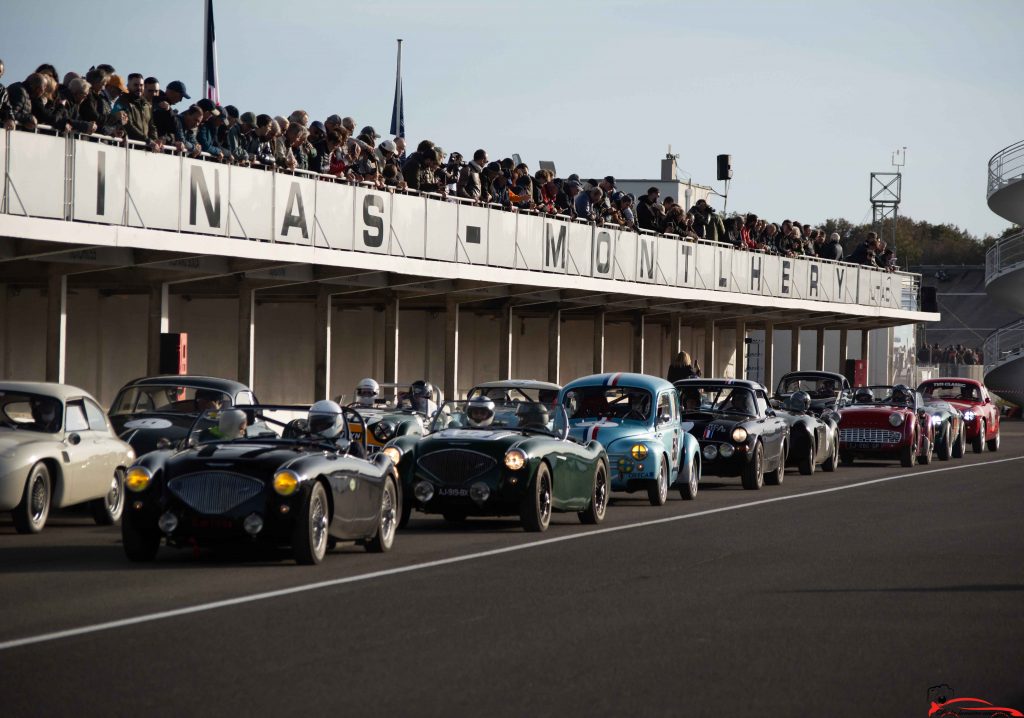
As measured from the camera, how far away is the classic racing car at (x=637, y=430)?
67.0ft

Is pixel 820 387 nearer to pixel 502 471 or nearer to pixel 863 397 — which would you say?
pixel 863 397

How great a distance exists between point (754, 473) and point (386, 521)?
1086 centimetres

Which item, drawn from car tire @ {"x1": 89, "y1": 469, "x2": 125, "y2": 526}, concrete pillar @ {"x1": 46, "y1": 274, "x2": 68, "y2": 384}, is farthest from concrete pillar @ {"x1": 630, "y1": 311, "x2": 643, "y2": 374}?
car tire @ {"x1": 89, "y1": 469, "x2": 125, "y2": 526}

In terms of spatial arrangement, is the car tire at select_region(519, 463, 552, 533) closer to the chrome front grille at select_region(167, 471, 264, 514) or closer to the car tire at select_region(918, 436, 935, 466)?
the chrome front grille at select_region(167, 471, 264, 514)

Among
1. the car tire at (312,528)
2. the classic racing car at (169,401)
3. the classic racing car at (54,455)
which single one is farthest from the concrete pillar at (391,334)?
the car tire at (312,528)

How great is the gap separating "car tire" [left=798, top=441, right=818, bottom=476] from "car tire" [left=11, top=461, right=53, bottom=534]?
1566 cm

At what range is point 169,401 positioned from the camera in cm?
2014

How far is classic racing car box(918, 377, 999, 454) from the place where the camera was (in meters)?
38.1

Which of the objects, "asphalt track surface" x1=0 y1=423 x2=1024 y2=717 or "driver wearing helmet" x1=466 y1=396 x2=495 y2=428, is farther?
"driver wearing helmet" x1=466 y1=396 x2=495 y2=428

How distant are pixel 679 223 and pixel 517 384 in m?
18.0

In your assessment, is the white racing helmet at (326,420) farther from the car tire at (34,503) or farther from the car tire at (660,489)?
the car tire at (660,489)

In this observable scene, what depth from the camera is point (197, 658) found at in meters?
8.73

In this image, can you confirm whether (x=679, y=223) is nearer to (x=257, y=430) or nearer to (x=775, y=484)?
(x=775, y=484)

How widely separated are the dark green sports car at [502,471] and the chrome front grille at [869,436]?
50.6 feet
